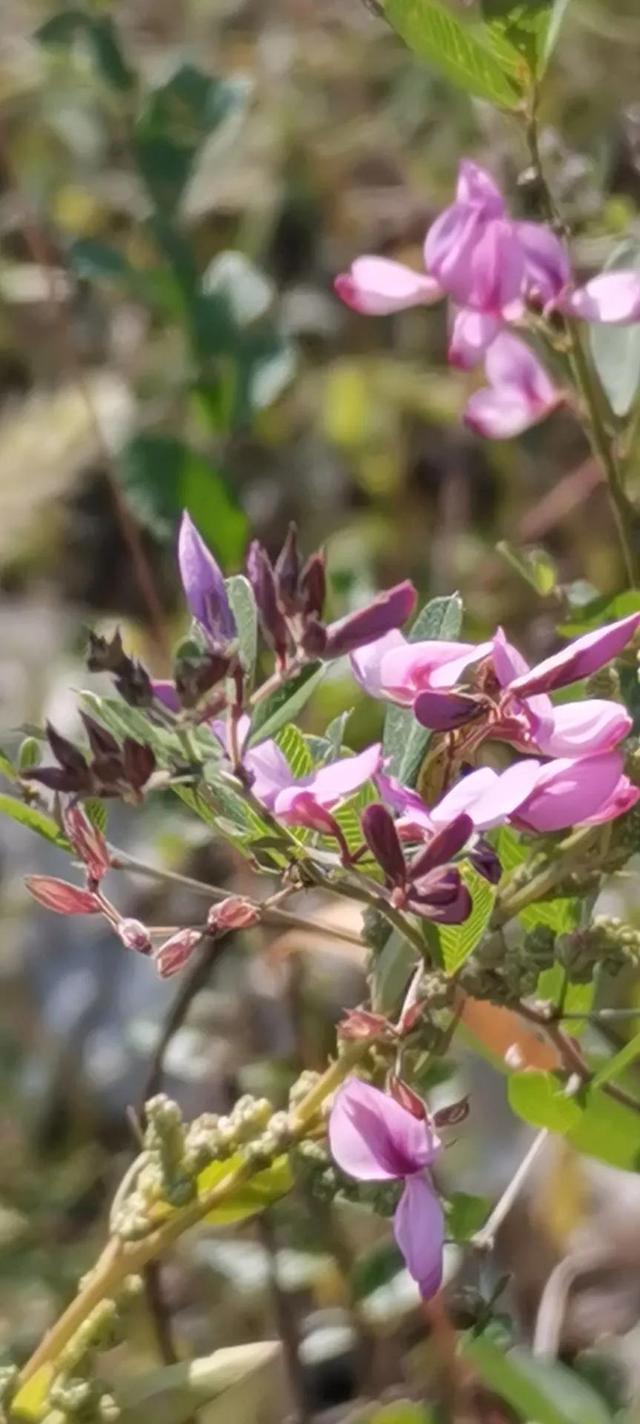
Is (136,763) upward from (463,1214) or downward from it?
upward

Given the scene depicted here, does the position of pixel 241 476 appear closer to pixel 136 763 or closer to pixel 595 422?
pixel 595 422

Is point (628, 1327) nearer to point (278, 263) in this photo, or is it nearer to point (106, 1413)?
point (106, 1413)

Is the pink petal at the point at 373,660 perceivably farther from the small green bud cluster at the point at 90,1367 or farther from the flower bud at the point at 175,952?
the small green bud cluster at the point at 90,1367

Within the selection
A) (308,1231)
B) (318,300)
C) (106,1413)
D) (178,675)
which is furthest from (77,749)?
(318,300)

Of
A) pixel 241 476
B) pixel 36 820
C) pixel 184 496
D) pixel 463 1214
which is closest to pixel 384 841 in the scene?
pixel 36 820

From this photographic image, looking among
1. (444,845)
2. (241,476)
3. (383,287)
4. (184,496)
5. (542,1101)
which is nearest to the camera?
(444,845)

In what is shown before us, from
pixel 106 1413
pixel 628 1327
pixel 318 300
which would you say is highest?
pixel 106 1413

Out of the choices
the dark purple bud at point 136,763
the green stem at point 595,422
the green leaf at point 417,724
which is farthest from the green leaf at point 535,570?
the dark purple bud at point 136,763

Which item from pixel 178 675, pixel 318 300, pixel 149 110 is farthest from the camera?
pixel 318 300
